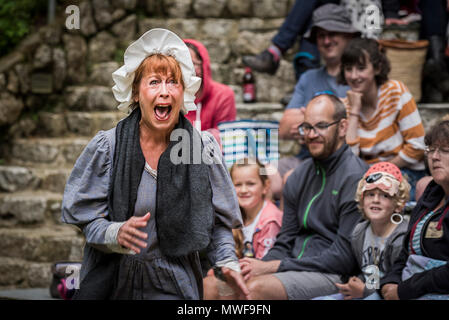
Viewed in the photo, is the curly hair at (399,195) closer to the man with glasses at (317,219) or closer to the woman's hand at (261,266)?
the man with glasses at (317,219)

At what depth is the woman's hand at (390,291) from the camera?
10.7 ft

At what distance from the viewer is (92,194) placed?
2400mm

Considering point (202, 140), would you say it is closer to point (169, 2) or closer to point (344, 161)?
point (344, 161)

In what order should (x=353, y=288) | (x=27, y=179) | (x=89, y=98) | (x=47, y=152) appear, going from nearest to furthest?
(x=353, y=288) < (x=27, y=179) < (x=47, y=152) < (x=89, y=98)

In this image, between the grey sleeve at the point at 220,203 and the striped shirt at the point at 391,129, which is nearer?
the grey sleeve at the point at 220,203

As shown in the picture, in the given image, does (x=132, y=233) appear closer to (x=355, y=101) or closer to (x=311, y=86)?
(x=355, y=101)

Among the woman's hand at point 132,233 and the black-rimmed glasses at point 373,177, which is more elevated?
the black-rimmed glasses at point 373,177

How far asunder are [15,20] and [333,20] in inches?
127

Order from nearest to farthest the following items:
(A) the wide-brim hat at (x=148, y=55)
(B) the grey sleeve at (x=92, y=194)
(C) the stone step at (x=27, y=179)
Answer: (B) the grey sleeve at (x=92, y=194)
(A) the wide-brim hat at (x=148, y=55)
(C) the stone step at (x=27, y=179)

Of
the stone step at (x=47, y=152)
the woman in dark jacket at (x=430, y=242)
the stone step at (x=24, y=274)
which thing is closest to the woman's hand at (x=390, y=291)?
the woman in dark jacket at (x=430, y=242)

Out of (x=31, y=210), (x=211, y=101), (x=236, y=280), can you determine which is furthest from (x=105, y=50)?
(x=236, y=280)

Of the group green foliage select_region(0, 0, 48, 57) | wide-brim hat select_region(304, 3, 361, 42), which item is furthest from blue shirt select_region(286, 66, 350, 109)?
green foliage select_region(0, 0, 48, 57)

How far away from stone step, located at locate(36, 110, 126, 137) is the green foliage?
75 cm

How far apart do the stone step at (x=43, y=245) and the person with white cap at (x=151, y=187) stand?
8.72 feet
